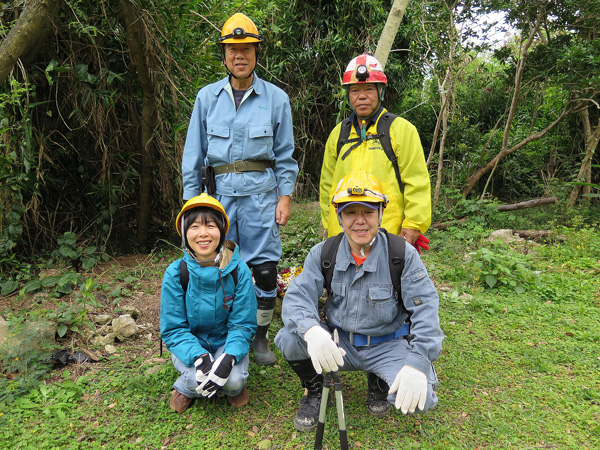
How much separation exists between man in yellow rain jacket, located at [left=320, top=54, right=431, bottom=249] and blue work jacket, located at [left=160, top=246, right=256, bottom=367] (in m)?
0.80

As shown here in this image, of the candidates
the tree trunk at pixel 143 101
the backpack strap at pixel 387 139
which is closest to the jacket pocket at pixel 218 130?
the backpack strap at pixel 387 139

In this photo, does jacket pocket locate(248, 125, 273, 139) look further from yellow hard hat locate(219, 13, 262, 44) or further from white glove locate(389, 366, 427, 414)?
white glove locate(389, 366, 427, 414)

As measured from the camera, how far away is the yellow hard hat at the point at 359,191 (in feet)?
6.86

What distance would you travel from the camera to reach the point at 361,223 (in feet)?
7.11

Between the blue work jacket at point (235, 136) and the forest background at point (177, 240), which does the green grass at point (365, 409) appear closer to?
the forest background at point (177, 240)

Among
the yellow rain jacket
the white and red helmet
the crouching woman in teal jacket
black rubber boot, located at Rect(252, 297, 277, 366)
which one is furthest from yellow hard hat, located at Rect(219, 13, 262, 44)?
black rubber boot, located at Rect(252, 297, 277, 366)

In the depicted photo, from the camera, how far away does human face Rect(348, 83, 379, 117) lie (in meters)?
2.64

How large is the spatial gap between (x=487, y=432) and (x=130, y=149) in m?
4.06

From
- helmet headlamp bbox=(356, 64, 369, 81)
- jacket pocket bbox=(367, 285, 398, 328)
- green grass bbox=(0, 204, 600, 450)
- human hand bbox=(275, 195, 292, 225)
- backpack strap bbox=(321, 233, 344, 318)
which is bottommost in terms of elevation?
green grass bbox=(0, 204, 600, 450)

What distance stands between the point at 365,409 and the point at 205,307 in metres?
1.11

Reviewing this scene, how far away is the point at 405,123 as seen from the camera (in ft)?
8.64

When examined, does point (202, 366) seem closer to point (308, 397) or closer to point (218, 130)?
point (308, 397)

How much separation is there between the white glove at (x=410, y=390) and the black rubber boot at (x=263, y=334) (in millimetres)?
1180

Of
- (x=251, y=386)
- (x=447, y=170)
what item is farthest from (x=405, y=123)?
(x=447, y=170)
